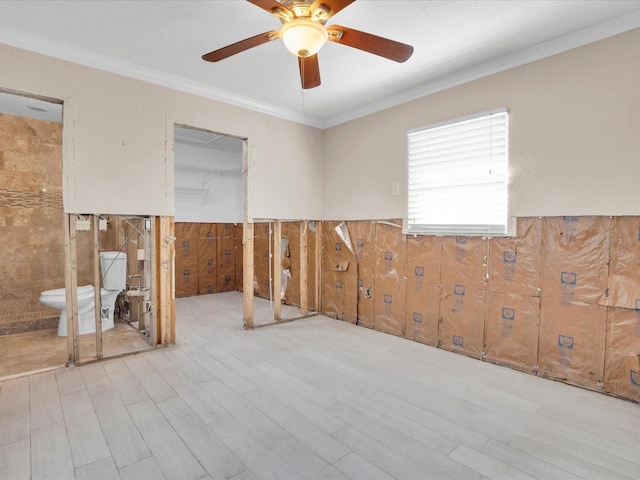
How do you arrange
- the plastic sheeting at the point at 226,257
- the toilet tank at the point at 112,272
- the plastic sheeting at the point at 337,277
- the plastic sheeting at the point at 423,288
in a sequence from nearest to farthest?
the plastic sheeting at the point at 423,288, the toilet tank at the point at 112,272, the plastic sheeting at the point at 337,277, the plastic sheeting at the point at 226,257

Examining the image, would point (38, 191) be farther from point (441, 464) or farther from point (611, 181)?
point (611, 181)

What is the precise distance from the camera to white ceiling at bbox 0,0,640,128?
7.86 feet

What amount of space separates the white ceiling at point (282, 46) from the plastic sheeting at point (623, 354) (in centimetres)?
214

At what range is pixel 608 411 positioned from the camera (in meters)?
2.38

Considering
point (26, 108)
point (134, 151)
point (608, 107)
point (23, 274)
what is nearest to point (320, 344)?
point (134, 151)

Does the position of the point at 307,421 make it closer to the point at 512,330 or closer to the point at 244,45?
the point at 512,330

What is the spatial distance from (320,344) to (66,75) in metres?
3.50

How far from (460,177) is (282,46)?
2093 mm

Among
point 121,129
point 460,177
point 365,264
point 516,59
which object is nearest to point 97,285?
point 121,129

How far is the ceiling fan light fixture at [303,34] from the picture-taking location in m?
1.88

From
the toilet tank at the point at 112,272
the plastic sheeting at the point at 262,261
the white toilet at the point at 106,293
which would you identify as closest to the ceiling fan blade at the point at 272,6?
the white toilet at the point at 106,293

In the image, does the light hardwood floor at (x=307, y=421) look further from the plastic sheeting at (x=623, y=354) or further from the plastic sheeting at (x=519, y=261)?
the plastic sheeting at (x=519, y=261)

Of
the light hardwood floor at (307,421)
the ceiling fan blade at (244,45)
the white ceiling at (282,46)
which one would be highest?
the white ceiling at (282,46)

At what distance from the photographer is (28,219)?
13.6 feet
